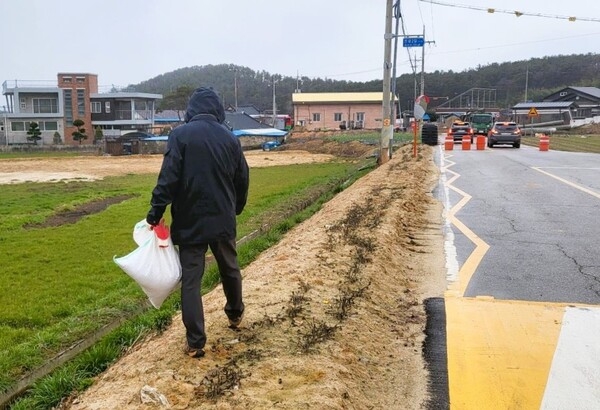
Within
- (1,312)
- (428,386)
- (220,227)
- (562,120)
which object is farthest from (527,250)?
(562,120)

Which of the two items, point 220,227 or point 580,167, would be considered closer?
point 220,227

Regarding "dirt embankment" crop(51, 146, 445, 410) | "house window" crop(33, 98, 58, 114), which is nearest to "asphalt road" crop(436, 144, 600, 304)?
"dirt embankment" crop(51, 146, 445, 410)

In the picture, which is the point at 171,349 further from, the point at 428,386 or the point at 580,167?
the point at 580,167

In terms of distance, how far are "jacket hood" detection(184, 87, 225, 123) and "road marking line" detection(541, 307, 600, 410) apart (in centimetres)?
309

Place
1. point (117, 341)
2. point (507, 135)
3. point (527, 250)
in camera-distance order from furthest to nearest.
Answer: point (507, 135) → point (527, 250) → point (117, 341)

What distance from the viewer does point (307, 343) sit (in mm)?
4672

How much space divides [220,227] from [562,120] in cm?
7870

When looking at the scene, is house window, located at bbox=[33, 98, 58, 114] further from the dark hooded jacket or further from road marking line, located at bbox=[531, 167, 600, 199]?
the dark hooded jacket

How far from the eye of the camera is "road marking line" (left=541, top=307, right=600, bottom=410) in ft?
13.2

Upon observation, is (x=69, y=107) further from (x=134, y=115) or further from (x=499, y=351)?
(x=499, y=351)

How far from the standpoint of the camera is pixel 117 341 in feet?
18.3

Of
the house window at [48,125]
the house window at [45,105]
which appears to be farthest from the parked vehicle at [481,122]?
the house window at [45,105]

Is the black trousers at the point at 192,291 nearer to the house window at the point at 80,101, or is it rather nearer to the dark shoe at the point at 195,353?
the dark shoe at the point at 195,353

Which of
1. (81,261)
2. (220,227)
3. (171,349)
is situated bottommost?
(81,261)
